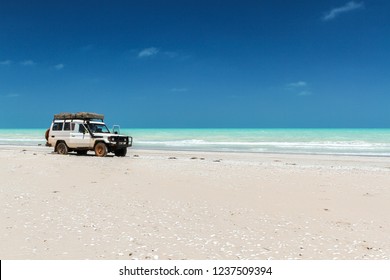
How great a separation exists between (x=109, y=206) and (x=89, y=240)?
2.30 meters

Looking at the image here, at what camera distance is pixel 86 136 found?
22188 millimetres

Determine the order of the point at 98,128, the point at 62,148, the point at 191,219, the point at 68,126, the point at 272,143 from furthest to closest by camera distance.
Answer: the point at 272,143
the point at 62,148
the point at 68,126
the point at 98,128
the point at 191,219

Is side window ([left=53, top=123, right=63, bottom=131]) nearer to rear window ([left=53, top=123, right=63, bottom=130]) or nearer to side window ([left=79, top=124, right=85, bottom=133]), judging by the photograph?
rear window ([left=53, top=123, right=63, bottom=130])

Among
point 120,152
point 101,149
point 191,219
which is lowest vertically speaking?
point 191,219

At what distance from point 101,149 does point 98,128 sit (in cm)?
143

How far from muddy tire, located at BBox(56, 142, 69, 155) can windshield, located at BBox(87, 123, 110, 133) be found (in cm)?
230

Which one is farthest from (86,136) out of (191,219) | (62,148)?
(191,219)

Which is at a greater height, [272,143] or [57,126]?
[57,126]

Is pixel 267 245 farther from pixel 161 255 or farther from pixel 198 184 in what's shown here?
pixel 198 184

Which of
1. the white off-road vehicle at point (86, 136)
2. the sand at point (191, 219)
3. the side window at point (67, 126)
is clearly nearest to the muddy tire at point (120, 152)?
the white off-road vehicle at point (86, 136)

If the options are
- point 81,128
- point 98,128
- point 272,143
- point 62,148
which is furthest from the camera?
point 272,143

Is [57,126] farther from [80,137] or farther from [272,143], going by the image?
[272,143]

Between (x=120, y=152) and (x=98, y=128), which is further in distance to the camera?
(x=120, y=152)

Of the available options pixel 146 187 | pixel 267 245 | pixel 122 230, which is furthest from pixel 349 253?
pixel 146 187
